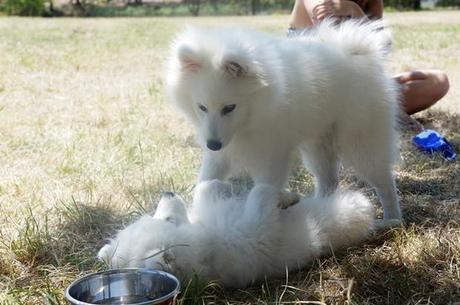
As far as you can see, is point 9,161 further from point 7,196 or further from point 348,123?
point 348,123

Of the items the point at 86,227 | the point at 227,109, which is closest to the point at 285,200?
the point at 227,109

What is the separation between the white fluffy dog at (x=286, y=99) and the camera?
2.74m

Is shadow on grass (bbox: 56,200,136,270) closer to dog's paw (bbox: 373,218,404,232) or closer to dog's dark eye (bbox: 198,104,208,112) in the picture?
dog's dark eye (bbox: 198,104,208,112)

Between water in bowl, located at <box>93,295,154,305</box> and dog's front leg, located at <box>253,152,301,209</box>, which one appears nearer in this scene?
water in bowl, located at <box>93,295,154,305</box>

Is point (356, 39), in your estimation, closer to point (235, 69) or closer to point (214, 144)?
point (235, 69)

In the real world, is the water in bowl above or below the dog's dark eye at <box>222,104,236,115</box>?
below

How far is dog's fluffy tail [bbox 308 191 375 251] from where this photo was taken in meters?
2.60

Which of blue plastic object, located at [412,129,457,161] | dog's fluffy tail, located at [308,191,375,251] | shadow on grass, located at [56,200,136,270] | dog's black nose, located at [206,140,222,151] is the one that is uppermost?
dog's black nose, located at [206,140,222,151]

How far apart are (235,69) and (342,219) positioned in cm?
81

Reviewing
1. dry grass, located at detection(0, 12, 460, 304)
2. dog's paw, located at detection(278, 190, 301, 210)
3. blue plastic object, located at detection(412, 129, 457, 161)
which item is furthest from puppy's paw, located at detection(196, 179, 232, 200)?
blue plastic object, located at detection(412, 129, 457, 161)

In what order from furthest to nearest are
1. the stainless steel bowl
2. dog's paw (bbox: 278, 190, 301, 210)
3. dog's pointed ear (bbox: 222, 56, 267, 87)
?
dog's pointed ear (bbox: 222, 56, 267, 87)
dog's paw (bbox: 278, 190, 301, 210)
the stainless steel bowl

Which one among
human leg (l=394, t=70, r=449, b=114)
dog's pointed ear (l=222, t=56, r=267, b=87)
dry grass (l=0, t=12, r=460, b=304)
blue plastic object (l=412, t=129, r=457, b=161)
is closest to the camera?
dry grass (l=0, t=12, r=460, b=304)

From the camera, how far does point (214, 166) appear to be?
3.06 m

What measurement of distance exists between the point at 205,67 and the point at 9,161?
1928 millimetres
